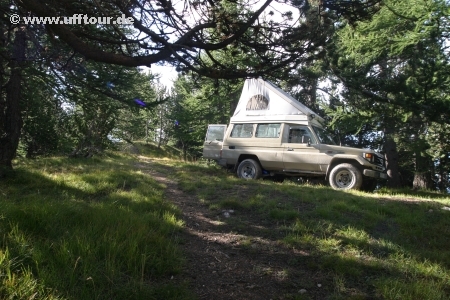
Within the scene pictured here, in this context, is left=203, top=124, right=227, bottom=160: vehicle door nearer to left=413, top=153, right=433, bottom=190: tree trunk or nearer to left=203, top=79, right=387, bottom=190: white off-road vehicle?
left=203, top=79, right=387, bottom=190: white off-road vehicle

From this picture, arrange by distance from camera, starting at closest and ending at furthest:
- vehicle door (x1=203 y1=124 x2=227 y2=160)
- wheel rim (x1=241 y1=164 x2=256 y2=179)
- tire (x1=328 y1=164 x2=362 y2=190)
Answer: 1. tire (x1=328 y1=164 x2=362 y2=190)
2. wheel rim (x1=241 y1=164 x2=256 y2=179)
3. vehicle door (x1=203 y1=124 x2=227 y2=160)

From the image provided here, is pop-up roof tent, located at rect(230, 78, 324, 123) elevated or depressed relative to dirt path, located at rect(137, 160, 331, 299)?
elevated

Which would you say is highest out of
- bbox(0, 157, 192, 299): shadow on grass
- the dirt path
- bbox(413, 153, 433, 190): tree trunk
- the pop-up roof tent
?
the pop-up roof tent

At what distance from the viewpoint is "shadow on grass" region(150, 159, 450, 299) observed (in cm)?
277

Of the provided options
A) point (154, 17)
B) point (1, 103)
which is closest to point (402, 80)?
point (154, 17)

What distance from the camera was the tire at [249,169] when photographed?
396 inches

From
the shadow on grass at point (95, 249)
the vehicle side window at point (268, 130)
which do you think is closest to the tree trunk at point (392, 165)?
the vehicle side window at point (268, 130)

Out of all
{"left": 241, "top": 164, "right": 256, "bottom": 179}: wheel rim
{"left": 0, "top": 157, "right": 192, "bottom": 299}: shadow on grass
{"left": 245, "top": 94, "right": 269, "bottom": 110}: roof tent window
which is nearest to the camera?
{"left": 0, "top": 157, "right": 192, "bottom": 299}: shadow on grass

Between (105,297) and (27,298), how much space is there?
1.63 ft

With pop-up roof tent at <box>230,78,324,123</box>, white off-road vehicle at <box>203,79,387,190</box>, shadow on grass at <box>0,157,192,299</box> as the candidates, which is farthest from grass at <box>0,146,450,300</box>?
pop-up roof tent at <box>230,78,324,123</box>

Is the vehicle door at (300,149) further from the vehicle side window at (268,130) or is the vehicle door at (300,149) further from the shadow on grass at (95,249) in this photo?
the shadow on grass at (95,249)

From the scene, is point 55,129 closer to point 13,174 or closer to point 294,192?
point 13,174

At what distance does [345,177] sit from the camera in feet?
28.5

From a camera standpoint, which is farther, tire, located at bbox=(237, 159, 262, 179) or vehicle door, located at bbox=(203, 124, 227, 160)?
vehicle door, located at bbox=(203, 124, 227, 160)
